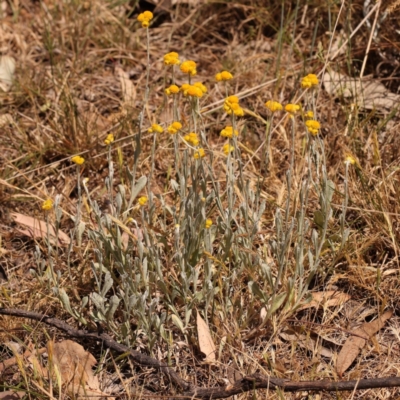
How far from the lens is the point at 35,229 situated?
2.81m

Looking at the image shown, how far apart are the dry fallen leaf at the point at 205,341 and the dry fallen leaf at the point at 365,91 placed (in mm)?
1428

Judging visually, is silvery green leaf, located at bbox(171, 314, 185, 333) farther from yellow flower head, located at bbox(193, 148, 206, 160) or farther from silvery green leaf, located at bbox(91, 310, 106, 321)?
yellow flower head, located at bbox(193, 148, 206, 160)

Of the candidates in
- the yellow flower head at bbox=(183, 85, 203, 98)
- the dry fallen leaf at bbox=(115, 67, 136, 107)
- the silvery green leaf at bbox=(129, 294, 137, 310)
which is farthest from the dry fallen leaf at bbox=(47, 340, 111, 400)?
the dry fallen leaf at bbox=(115, 67, 136, 107)

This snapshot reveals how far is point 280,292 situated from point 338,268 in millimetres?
317

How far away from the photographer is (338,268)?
2525 mm

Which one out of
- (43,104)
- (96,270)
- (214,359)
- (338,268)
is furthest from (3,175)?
(338,268)

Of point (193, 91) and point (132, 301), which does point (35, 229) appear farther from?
point (193, 91)

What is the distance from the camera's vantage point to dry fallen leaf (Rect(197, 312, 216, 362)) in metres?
2.22

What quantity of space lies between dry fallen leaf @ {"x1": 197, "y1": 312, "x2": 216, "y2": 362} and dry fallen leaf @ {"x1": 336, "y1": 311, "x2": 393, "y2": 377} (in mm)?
442

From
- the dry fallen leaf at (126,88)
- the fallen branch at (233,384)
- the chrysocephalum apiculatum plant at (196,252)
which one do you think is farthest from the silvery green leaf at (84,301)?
the dry fallen leaf at (126,88)

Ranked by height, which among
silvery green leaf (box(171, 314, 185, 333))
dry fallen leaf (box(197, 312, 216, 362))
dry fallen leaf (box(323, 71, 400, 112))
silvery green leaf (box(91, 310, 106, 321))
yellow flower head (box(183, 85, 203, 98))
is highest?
yellow flower head (box(183, 85, 203, 98))

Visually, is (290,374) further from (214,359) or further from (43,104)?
(43,104)

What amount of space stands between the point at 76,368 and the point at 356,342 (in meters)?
1.00

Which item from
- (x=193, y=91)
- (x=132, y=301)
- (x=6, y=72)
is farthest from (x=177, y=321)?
(x=6, y=72)
